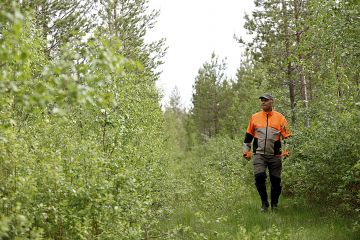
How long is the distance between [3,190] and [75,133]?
8.38 feet

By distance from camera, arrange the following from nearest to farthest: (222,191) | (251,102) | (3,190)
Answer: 1. (3,190)
2. (222,191)
3. (251,102)

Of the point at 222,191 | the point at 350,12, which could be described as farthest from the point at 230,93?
the point at 350,12

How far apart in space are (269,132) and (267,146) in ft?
0.86

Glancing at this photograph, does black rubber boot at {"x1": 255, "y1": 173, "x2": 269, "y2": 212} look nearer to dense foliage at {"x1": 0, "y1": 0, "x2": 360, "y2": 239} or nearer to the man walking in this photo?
the man walking

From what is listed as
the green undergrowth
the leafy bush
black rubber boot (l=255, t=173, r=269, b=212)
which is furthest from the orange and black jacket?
the green undergrowth

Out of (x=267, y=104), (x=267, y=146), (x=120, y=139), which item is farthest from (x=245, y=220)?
(x=120, y=139)

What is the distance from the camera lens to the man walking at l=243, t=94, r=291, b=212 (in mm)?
8055

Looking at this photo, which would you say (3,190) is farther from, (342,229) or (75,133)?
(342,229)

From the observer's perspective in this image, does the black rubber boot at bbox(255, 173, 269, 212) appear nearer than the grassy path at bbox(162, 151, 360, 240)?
No

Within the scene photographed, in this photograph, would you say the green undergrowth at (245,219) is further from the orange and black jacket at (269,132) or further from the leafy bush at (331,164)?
the orange and black jacket at (269,132)

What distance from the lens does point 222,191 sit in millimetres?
8945

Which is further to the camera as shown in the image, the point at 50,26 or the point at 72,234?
the point at 50,26

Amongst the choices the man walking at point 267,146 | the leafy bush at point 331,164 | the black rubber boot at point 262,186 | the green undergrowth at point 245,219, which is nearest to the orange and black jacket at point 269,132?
the man walking at point 267,146

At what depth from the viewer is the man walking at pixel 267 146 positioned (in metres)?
8.05
